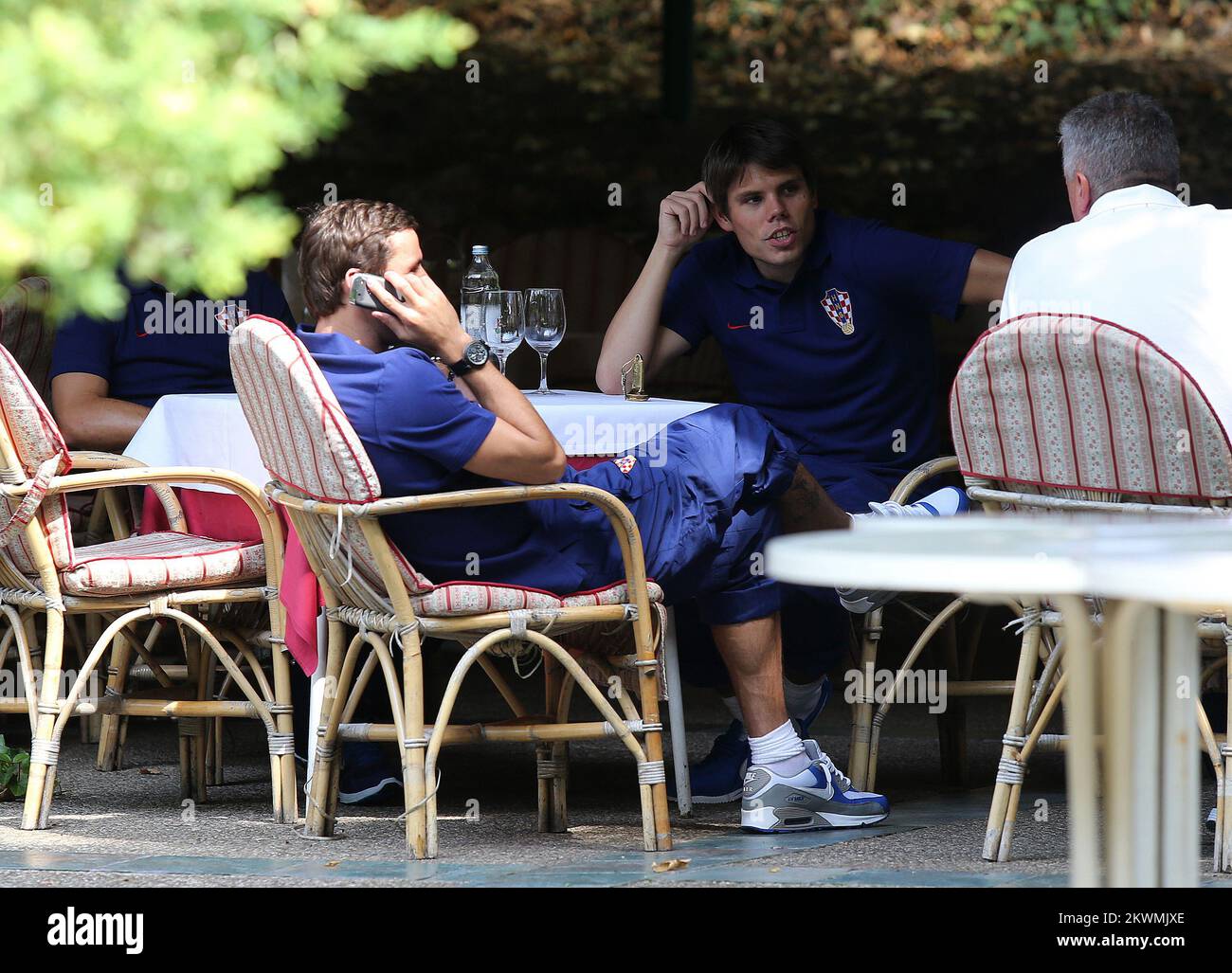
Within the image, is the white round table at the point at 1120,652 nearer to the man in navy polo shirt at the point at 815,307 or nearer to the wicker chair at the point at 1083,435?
the wicker chair at the point at 1083,435

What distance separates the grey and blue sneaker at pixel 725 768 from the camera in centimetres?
364

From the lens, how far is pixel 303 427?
2.91 m

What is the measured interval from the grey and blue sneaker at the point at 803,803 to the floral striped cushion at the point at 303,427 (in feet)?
2.44

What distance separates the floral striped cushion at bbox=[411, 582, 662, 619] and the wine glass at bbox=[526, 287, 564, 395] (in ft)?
2.57

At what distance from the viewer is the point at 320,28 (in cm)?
237

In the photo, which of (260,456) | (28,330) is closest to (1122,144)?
(260,456)

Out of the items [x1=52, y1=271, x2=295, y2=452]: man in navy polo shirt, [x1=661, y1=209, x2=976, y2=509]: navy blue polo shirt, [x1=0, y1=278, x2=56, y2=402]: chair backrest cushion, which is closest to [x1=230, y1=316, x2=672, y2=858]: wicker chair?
[x1=661, y1=209, x2=976, y2=509]: navy blue polo shirt

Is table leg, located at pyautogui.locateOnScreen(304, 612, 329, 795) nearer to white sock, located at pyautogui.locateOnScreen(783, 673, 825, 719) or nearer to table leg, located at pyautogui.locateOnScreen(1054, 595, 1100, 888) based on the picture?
white sock, located at pyautogui.locateOnScreen(783, 673, 825, 719)

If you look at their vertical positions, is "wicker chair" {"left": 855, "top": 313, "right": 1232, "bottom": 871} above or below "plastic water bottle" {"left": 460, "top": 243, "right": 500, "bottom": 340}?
below

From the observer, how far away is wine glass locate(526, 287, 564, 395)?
3.66 metres

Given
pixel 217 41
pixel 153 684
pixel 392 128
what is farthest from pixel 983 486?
pixel 392 128

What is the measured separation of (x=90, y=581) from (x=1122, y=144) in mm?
1972

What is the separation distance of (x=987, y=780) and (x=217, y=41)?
7.23 feet
